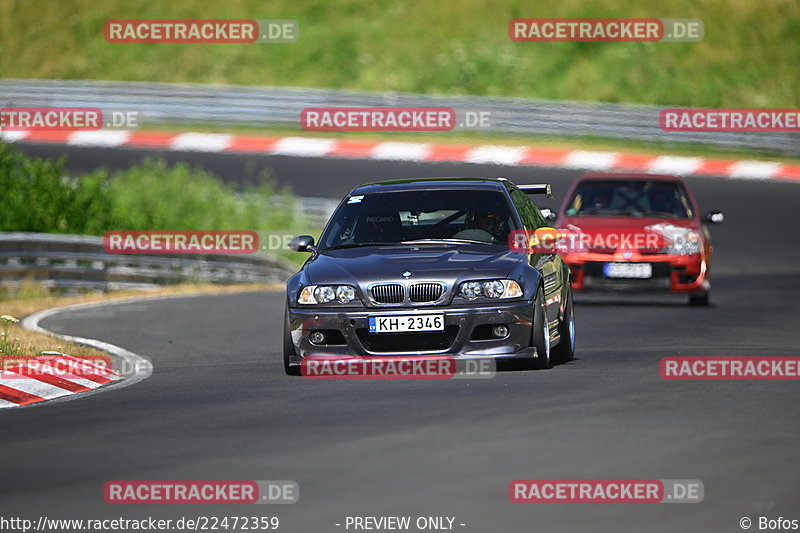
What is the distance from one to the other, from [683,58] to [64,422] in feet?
113

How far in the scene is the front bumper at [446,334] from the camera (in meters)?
11.4

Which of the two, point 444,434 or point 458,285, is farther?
point 458,285

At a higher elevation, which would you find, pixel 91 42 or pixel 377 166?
pixel 91 42

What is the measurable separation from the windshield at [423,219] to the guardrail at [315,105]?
71.6 feet

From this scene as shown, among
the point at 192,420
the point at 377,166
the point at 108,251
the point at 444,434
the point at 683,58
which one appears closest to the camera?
the point at 444,434

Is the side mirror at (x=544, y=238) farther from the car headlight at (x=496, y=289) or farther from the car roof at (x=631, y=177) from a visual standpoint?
the car roof at (x=631, y=177)

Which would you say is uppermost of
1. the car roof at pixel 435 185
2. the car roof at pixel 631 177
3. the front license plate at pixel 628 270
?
the car roof at pixel 631 177

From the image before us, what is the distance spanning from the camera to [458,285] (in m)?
11.5

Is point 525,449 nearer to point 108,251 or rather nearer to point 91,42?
point 108,251

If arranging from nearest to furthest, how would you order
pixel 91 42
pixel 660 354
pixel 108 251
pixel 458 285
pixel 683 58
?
pixel 458 285 < pixel 660 354 < pixel 108 251 < pixel 683 58 < pixel 91 42

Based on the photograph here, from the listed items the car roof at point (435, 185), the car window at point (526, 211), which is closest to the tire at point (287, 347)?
the car roof at point (435, 185)

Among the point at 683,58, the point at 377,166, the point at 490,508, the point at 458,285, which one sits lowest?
the point at 490,508

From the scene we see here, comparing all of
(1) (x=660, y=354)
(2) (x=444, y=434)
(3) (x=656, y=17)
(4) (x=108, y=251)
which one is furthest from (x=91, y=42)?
(2) (x=444, y=434)

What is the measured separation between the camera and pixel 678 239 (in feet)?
61.9
